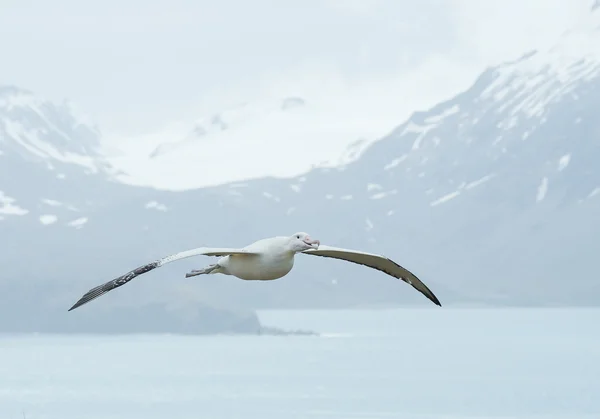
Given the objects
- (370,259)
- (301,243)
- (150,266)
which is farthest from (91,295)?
(370,259)

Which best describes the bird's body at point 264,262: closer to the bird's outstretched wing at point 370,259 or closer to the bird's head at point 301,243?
the bird's head at point 301,243

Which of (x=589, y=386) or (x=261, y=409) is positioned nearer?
(x=261, y=409)

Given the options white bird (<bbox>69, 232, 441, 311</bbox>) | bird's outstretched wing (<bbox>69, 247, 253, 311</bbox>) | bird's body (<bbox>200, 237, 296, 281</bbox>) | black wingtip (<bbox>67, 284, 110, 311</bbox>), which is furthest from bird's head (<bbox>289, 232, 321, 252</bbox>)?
black wingtip (<bbox>67, 284, 110, 311</bbox>)

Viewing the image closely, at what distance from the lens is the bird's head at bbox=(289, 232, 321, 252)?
19.6 meters

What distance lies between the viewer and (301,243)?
65.2 ft

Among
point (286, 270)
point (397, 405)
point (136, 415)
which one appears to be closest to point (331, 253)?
point (286, 270)

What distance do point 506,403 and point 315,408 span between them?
2374 centimetres

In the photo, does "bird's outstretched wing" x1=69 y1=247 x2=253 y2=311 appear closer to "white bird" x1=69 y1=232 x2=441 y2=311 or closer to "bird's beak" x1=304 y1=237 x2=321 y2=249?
"white bird" x1=69 y1=232 x2=441 y2=311

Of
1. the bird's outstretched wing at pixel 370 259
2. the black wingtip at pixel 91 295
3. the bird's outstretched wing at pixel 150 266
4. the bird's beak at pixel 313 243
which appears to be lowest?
the black wingtip at pixel 91 295

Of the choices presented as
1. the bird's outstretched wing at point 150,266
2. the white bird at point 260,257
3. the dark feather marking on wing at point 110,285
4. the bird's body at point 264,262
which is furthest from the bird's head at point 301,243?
the dark feather marking on wing at point 110,285

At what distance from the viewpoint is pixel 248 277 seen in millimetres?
20234

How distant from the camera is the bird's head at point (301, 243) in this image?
1961 cm

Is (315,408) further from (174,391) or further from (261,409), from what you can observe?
(174,391)

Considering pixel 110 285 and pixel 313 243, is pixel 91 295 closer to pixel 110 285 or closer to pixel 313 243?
pixel 110 285
